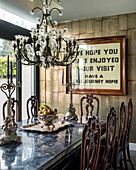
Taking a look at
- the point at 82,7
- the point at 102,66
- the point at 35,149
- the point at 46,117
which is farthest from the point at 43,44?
the point at 102,66

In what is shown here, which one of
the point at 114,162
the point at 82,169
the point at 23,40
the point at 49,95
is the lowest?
the point at 114,162

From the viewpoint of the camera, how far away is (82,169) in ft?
5.34

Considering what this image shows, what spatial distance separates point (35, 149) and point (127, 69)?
3078mm

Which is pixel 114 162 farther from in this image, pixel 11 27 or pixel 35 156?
pixel 11 27

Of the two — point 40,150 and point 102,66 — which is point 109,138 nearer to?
point 40,150

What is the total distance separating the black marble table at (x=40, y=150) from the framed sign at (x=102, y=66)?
2170mm

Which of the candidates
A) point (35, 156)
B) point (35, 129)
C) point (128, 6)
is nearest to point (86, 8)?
point (128, 6)

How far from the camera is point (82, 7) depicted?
4129 millimetres

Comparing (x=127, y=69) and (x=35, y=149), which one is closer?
(x=35, y=149)

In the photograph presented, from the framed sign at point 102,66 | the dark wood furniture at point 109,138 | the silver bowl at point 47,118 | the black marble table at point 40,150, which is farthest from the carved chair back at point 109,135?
the framed sign at point 102,66

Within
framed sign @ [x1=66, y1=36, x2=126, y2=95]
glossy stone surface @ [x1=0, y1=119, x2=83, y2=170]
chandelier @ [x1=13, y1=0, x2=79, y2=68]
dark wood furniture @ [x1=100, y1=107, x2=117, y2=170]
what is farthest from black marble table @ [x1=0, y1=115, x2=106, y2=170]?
framed sign @ [x1=66, y1=36, x2=126, y2=95]

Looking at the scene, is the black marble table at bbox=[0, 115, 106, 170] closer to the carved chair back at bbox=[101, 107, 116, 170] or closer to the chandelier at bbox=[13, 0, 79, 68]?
the carved chair back at bbox=[101, 107, 116, 170]

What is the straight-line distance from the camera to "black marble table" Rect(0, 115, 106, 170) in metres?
1.67

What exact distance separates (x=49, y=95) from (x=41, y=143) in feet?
10.5
